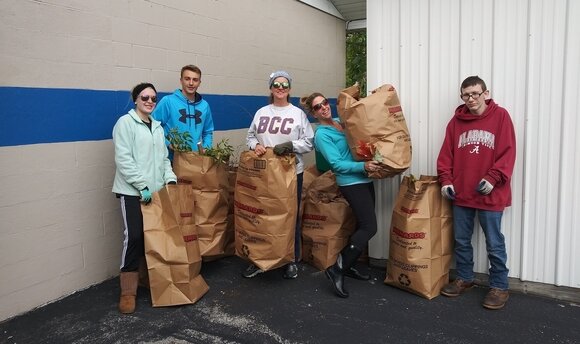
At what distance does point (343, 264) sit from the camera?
11.0 ft

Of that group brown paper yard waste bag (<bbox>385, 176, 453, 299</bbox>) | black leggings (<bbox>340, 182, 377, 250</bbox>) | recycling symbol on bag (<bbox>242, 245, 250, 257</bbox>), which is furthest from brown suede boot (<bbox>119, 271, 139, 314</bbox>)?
brown paper yard waste bag (<bbox>385, 176, 453, 299</bbox>)

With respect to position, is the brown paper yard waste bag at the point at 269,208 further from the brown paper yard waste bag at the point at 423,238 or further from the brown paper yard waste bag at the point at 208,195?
the brown paper yard waste bag at the point at 423,238

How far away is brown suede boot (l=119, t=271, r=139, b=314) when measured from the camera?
310 centimetres

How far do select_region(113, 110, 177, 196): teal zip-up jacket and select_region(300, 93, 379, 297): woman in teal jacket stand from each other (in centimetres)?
116

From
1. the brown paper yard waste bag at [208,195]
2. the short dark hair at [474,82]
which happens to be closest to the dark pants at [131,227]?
the brown paper yard waste bag at [208,195]

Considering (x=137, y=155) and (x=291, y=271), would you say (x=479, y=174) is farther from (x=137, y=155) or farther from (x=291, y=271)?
(x=137, y=155)

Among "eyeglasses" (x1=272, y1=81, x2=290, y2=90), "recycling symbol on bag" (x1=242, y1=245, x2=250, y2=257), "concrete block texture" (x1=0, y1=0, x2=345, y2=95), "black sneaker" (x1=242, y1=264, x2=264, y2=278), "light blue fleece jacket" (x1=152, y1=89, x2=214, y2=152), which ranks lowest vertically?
"black sneaker" (x1=242, y1=264, x2=264, y2=278)

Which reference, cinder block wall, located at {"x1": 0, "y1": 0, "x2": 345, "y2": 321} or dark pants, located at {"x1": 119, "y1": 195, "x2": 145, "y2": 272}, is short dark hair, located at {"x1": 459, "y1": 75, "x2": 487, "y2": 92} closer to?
dark pants, located at {"x1": 119, "y1": 195, "x2": 145, "y2": 272}

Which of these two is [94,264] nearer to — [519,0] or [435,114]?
[435,114]

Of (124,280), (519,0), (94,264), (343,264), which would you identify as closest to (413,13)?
(519,0)

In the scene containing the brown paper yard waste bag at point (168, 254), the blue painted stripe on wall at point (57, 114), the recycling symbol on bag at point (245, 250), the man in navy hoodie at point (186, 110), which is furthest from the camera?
the man in navy hoodie at point (186, 110)

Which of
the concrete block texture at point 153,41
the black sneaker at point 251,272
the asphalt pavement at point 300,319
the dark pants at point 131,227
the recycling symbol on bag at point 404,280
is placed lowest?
the asphalt pavement at point 300,319

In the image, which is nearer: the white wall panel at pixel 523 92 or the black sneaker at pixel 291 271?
the white wall panel at pixel 523 92

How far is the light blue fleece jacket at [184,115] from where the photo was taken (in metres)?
3.58
